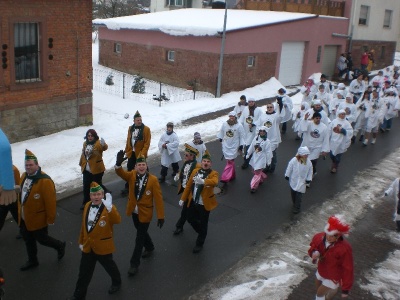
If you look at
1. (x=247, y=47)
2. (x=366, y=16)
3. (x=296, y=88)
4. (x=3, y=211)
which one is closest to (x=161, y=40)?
(x=247, y=47)

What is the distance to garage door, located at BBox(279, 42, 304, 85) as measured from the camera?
23.9 m

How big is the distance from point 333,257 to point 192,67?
16710mm

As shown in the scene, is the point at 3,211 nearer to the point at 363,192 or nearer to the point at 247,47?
the point at 363,192

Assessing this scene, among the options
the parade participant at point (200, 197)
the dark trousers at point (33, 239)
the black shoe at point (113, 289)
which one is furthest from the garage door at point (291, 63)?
the black shoe at point (113, 289)

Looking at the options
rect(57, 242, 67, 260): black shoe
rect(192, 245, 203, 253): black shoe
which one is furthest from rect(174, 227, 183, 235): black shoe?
rect(57, 242, 67, 260): black shoe

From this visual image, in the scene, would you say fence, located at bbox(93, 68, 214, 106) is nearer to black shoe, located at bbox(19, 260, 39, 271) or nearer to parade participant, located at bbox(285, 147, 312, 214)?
parade participant, located at bbox(285, 147, 312, 214)

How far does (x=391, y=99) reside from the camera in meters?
16.4

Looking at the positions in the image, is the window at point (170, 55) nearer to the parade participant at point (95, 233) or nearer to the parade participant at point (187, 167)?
the parade participant at point (187, 167)

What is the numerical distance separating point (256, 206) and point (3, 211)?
4.93 metres

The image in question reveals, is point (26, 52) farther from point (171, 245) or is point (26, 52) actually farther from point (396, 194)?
point (396, 194)

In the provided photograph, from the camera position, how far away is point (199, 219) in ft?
26.0

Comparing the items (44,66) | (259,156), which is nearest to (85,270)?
(259,156)

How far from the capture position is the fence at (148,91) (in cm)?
1933

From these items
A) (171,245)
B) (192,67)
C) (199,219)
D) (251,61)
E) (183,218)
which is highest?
(251,61)
